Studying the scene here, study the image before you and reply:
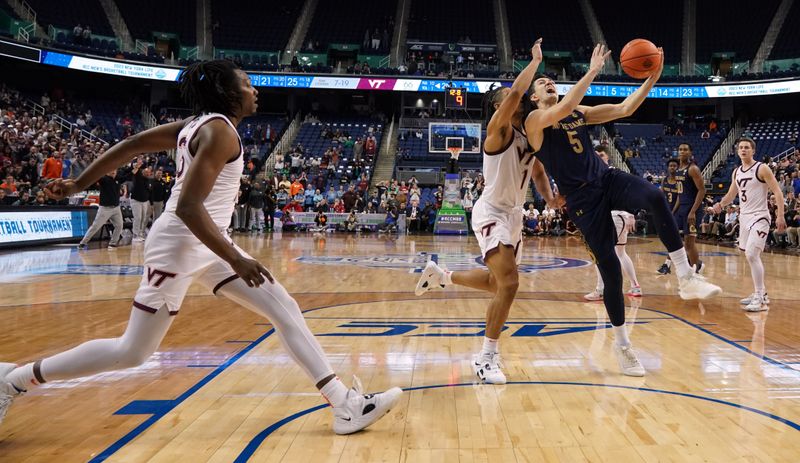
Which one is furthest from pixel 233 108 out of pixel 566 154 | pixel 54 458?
pixel 566 154

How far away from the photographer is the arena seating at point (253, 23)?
109 ft

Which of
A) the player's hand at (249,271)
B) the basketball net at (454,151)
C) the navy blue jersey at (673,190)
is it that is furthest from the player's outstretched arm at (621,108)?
the basketball net at (454,151)

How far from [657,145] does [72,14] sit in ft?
101

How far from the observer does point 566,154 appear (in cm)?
393

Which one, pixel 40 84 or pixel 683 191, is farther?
pixel 40 84

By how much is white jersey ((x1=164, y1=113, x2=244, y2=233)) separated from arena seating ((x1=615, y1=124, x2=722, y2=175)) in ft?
88.9

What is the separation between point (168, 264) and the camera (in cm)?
237

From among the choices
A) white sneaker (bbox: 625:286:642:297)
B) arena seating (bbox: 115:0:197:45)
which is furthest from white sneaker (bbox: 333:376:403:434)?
arena seating (bbox: 115:0:197:45)

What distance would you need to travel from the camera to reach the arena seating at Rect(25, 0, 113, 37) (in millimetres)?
29109

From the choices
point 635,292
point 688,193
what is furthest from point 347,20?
point 635,292

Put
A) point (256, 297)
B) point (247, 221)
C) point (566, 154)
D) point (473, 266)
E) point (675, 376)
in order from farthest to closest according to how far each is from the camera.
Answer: point (247, 221)
point (473, 266)
point (566, 154)
point (675, 376)
point (256, 297)

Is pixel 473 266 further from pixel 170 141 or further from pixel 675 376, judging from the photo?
pixel 170 141

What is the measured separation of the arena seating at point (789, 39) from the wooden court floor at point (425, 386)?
2982cm

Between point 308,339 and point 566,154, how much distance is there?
2.26 metres
